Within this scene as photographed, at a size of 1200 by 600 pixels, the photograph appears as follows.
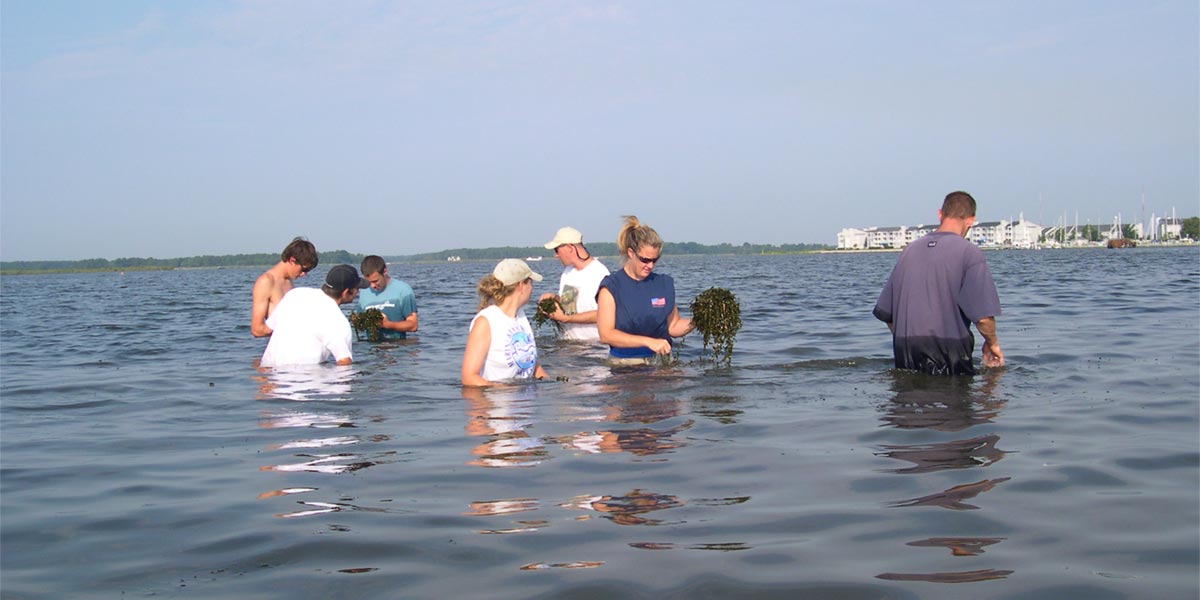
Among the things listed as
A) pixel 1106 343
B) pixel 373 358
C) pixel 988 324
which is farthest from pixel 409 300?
pixel 1106 343

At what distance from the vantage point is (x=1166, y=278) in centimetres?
3128

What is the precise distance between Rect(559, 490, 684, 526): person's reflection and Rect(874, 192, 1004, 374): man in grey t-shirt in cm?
416

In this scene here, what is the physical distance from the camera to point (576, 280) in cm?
1228

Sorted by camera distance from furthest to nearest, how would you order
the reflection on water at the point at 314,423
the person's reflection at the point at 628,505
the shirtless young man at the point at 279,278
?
the shirtless young man at the point at 279,278, the reflection on water at the point at 314,423, the person's reflection at the point at 628,505

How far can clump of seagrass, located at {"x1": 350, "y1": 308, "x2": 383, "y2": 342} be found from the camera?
1431 cm

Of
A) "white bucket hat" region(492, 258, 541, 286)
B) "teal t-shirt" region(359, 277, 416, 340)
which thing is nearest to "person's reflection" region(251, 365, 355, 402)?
"white bucket hat" region(492, 258, 541, 286)

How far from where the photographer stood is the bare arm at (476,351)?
8.24 metres

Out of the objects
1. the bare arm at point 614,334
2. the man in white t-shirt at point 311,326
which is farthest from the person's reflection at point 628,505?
the man in white t-shirt at point 311,326

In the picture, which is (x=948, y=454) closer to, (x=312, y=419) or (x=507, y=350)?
(x=507, y=350)

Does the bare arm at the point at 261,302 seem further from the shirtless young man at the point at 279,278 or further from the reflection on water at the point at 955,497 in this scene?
the reflection on water at the point at 955,497

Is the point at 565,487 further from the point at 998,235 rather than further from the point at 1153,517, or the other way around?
the point at 998,235

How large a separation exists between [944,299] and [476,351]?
13.5 feet

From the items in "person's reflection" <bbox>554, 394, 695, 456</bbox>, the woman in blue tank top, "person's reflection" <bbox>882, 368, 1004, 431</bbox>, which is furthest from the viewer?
the woman in blue tank top

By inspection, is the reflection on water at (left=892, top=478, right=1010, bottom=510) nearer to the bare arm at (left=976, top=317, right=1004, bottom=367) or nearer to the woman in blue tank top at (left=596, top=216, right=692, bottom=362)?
the bare arm at (left=976, top=317, right=1004, bottom=367)
